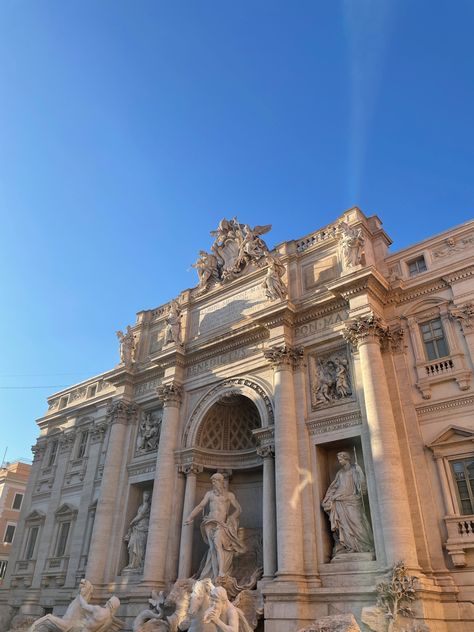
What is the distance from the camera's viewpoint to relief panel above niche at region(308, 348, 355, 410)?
16531 millimetres

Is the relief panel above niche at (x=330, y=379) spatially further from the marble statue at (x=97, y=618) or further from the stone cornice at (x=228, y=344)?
the marble statue at (x=97, y=618)

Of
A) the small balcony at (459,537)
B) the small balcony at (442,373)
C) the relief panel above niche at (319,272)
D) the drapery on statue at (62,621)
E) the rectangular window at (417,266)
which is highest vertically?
the relief panel above niche at (319,272)

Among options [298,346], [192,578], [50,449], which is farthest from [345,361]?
[50,449]

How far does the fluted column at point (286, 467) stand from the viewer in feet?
47.8

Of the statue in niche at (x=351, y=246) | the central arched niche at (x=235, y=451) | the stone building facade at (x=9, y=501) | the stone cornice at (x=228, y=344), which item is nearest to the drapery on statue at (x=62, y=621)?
the central arched niche at (x=235, y=451)

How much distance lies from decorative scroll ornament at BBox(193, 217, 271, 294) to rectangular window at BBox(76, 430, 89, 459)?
10.3 meters

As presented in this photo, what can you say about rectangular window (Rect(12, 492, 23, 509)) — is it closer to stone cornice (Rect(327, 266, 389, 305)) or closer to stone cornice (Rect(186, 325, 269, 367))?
stone cornice (Rect(186, 325, 269, 367))

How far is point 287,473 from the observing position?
15.7 m

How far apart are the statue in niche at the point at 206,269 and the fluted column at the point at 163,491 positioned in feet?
16.7

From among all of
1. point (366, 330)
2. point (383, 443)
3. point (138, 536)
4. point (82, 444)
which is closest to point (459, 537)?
point (383, 443)

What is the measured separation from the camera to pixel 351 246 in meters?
17.3

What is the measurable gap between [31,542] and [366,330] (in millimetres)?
20575

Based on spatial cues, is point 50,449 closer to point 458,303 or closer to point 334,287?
point 334,287

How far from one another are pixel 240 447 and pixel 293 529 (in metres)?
5.98
